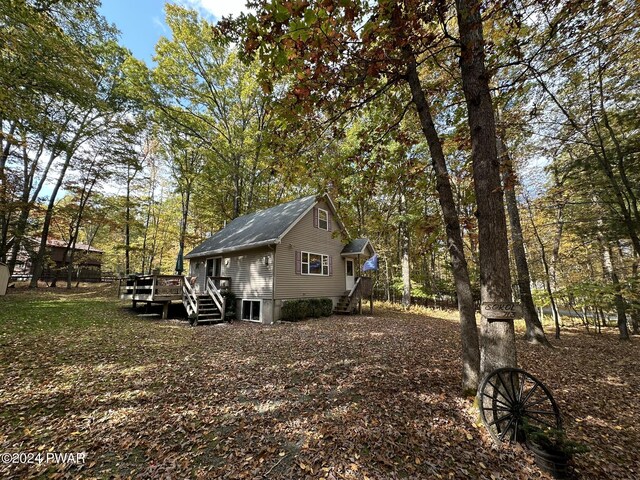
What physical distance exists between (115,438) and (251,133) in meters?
19.6

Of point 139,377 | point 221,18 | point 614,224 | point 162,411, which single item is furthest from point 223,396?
point 614,224

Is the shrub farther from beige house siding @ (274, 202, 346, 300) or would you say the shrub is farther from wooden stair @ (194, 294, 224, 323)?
wooden stair @ (194, 294, 224, 323)

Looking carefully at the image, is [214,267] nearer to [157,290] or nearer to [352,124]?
[157,290]

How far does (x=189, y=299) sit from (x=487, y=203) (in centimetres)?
1159

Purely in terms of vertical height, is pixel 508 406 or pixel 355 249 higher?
pixel 355 249

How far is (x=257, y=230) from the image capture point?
46.6ft

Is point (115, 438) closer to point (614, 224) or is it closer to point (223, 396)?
point (223, 396)

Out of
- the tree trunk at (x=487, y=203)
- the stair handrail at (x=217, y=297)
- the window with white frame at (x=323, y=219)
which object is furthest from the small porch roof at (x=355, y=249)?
the tree trunk at (x=487, y=203)

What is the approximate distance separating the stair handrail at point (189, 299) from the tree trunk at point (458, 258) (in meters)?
10.1

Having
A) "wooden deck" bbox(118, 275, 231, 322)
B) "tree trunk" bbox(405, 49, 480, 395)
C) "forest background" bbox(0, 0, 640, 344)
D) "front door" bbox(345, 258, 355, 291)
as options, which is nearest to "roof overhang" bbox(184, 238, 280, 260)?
"wooden deck" bbox(118, 275, 231, 322)

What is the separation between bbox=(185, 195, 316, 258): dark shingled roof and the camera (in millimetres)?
12524

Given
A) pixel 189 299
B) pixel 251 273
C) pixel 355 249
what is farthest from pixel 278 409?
pixel 355 249

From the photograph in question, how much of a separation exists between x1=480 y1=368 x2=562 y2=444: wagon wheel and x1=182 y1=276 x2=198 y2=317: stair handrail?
34.5 feet

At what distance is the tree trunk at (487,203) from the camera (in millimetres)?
3529
